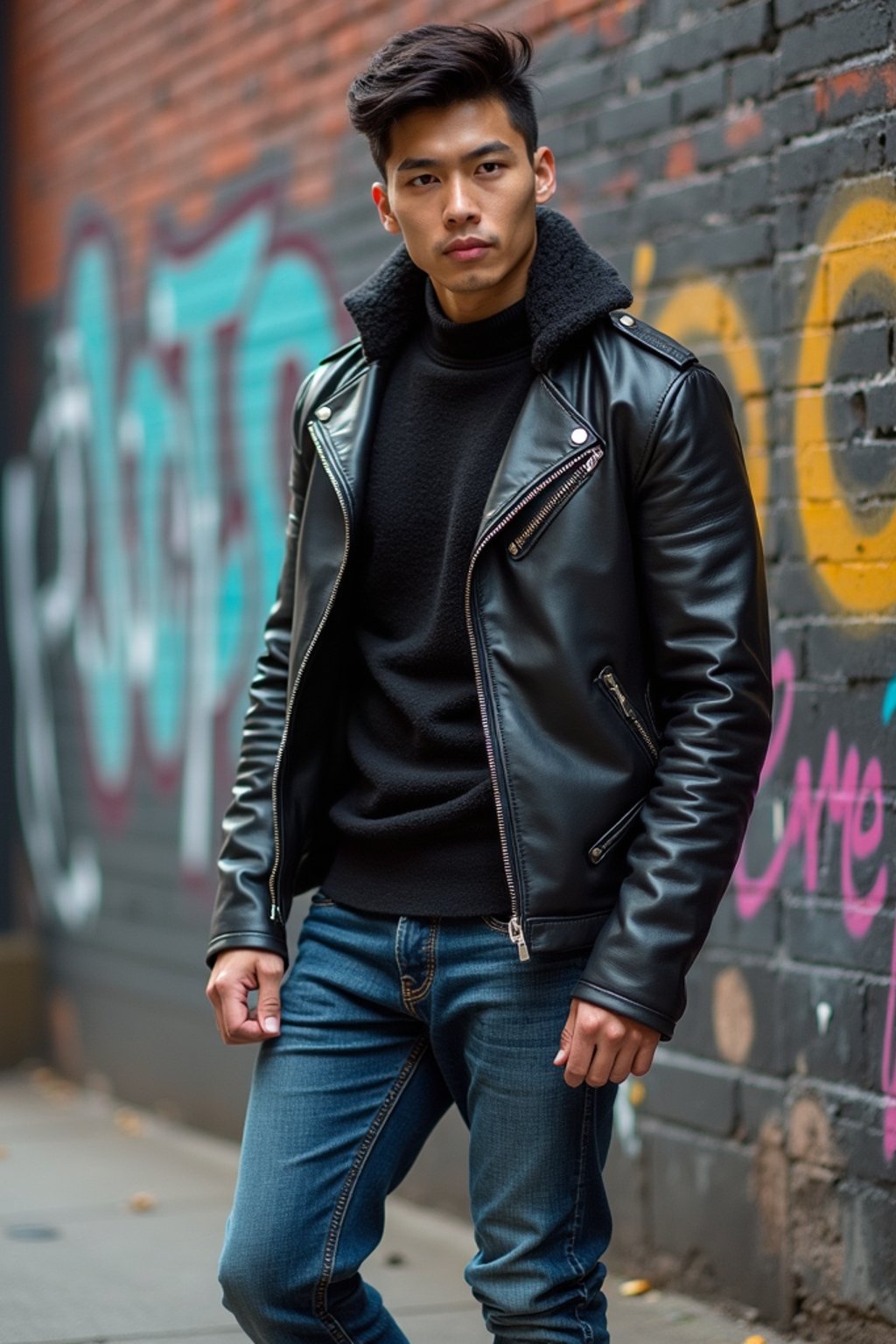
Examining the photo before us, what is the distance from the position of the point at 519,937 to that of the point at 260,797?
607 millimetres

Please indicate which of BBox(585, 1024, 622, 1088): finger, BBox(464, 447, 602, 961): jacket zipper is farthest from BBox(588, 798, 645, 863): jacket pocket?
BBox(585, 1024, 622, 1088): finger

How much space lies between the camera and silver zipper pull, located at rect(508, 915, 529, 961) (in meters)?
A: 2.65

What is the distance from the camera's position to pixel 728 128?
412 cm

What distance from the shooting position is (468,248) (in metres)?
2.79

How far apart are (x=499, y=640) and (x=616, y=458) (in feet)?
1.00

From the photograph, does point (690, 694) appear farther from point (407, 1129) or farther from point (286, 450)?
point (286, 450)

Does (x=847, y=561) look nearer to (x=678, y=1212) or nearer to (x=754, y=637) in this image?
(x=754, y=637)

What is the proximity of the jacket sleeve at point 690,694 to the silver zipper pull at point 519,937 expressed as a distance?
0.32 ft

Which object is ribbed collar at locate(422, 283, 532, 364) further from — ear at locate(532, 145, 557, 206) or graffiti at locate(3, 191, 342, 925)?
graffiti at locate(3, 191, 342, 925)

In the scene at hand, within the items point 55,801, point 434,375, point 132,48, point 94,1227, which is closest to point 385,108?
point 434,375

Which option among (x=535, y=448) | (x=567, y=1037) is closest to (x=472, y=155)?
(x=535, y=448)

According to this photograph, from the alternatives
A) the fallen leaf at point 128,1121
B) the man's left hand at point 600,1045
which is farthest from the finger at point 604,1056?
the fallen leaf at point 128,1121

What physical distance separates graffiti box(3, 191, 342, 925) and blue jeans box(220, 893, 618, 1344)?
3.29m

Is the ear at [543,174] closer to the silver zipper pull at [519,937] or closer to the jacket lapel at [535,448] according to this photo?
the jacket lapel at [535,448]
